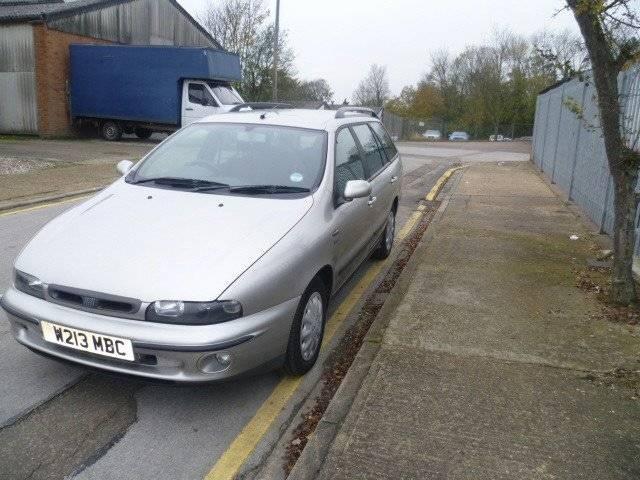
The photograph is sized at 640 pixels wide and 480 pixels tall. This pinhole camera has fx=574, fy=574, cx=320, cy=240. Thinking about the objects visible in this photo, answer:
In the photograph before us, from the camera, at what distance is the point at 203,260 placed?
126 inches

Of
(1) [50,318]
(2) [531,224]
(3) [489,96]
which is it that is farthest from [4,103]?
(3) [489,96]

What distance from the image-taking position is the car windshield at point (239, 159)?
169 inches

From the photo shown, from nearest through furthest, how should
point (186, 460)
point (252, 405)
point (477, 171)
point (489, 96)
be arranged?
point (186, 460), point (252, 405), point (477, 171), point (489, 96)

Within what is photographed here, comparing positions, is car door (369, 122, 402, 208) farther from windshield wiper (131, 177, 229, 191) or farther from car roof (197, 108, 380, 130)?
windshield wiper (131, 177, 229, 191)

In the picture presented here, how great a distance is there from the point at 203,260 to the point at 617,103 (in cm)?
361

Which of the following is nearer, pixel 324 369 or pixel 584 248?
pixel 324 369

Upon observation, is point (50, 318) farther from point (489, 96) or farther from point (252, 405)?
point (489, 96)

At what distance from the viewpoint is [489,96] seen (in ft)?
184

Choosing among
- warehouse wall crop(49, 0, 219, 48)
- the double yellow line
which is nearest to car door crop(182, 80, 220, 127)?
warehouse wall crop(49, 0, 219, 48)

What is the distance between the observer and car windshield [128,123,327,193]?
169 inches

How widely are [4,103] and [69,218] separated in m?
21.2

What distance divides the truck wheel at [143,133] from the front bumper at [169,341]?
20.4 metres

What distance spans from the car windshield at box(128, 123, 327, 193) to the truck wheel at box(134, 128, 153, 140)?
61.5 feet

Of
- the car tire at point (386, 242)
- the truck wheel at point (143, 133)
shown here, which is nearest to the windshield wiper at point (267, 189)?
the car tire at point (386, 242)
